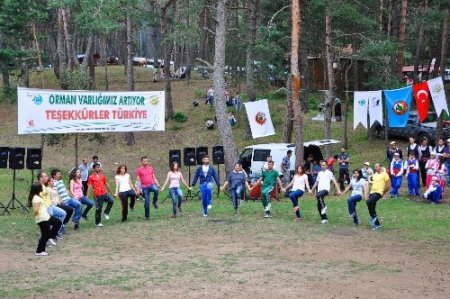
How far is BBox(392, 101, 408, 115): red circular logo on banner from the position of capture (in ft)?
85.7

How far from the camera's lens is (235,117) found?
4291 cm

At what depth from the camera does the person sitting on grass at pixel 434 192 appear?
2122cm

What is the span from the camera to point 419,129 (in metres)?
33.6

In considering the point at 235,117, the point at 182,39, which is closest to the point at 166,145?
the point at 235,117

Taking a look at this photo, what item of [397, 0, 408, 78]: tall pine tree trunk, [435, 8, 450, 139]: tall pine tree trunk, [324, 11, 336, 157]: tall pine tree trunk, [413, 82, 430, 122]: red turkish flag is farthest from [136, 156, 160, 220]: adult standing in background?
[397, 0, 408, 78]: tall pine tree trunk

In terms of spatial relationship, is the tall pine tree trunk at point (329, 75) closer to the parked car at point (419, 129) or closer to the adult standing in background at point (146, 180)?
the parked car at point (419, 129)

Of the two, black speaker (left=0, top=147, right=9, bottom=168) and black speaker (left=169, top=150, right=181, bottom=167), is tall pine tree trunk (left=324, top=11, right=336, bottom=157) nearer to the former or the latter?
black speaker (left=169, top=150, right=181, bottom=167)

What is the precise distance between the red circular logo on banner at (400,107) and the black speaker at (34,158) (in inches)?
505

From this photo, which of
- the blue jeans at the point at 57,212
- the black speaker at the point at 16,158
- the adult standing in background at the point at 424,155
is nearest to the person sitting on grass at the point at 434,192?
the adult standing in background at the point at 424,155

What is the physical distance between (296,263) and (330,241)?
8.23 feet

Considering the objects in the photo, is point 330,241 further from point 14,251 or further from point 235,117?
point 235,117

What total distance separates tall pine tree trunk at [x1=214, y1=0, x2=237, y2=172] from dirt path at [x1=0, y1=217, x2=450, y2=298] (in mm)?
7944

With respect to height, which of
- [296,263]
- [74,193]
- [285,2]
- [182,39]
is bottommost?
[296,263]

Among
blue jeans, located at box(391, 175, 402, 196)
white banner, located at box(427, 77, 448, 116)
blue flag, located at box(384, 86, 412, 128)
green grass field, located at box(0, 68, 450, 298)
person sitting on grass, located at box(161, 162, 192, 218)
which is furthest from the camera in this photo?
blue flag, located at box(384, 86, 412, 128)
